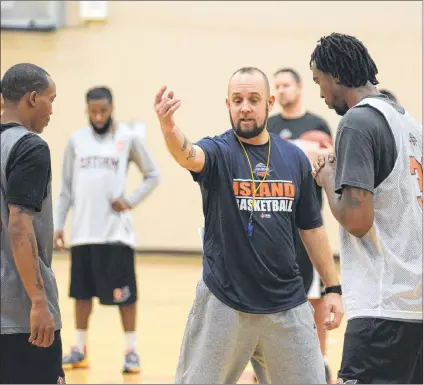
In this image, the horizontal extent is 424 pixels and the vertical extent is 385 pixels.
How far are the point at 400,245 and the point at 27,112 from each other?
5.51 feet

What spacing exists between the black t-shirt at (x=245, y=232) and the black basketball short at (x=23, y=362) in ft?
2.89

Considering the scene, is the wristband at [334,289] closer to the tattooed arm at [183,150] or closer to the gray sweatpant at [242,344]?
the gray sweatpant at [242,344]

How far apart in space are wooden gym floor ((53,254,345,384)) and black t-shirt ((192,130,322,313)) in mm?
2567

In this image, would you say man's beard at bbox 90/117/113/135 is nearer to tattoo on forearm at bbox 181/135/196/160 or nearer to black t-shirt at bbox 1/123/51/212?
tattoo on forearm at bbox 181/135/196/160

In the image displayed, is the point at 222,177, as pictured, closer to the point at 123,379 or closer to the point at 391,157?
the point at 391,157

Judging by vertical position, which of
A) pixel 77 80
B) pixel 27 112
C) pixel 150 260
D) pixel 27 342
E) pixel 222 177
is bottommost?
pixel 150 260

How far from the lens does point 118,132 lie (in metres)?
7.59

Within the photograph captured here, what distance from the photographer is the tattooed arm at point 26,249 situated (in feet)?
11.9

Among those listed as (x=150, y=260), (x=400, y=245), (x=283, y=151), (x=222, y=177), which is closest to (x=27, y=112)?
(x=222, y=177)

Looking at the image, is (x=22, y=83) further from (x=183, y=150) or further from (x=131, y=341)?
(x=131, y=341)

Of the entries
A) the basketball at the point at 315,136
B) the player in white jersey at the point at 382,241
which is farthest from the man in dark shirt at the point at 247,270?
the basketball at the point at 315,136

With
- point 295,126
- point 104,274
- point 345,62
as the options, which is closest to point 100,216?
point 104,274

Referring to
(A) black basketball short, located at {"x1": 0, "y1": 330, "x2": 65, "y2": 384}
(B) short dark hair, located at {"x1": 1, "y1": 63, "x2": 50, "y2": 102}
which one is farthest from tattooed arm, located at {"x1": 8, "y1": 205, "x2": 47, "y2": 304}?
(B) short dark hair, located at {"x1": 1, "y1": 63, "x2": 50, "y2": 102}

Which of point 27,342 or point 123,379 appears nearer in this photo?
point 27,342
